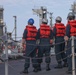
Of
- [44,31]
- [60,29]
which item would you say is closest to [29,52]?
[44,31]

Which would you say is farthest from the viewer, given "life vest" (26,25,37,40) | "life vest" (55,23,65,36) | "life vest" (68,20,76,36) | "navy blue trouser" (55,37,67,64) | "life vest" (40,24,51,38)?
"navy blue trouser" (55,37,67,64)

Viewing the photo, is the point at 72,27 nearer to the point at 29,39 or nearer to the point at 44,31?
the point at 44,31

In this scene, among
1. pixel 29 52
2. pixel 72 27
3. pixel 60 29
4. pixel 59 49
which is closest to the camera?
pixel 72 27

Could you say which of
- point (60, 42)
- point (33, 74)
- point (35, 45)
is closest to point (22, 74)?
point (33, 74)

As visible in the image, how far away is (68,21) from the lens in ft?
33.7

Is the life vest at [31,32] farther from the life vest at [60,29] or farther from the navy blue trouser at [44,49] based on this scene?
the life vest at [60,29]

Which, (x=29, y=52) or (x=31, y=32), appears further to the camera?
(x=29, y=52)

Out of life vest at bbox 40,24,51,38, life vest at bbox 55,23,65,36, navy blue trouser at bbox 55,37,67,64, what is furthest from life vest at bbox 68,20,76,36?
navy blue trouser at bbox 55,37,67,64

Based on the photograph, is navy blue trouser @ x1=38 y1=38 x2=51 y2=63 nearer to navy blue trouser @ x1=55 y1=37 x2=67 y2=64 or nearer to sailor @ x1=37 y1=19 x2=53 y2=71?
sailor @ x1=37 y1=19 x2=53 y2=71

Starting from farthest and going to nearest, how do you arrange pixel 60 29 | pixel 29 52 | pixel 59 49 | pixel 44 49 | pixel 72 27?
pixel 59 49
pixel 60 29
pixel 44 49
pixel 29 52
pixel 72 27

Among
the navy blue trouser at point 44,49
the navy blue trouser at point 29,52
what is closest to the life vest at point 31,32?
the navy blue trouser at point 29,52

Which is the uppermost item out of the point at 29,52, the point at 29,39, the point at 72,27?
the point at 72,27

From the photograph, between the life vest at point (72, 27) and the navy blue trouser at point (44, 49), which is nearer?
Answer: the life vest at point (72, 27)

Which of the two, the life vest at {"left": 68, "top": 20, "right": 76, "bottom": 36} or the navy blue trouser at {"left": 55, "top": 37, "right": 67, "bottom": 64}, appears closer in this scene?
the life vest at {"left": 68, "top": 20, "right": 76, "bottom": 36}
